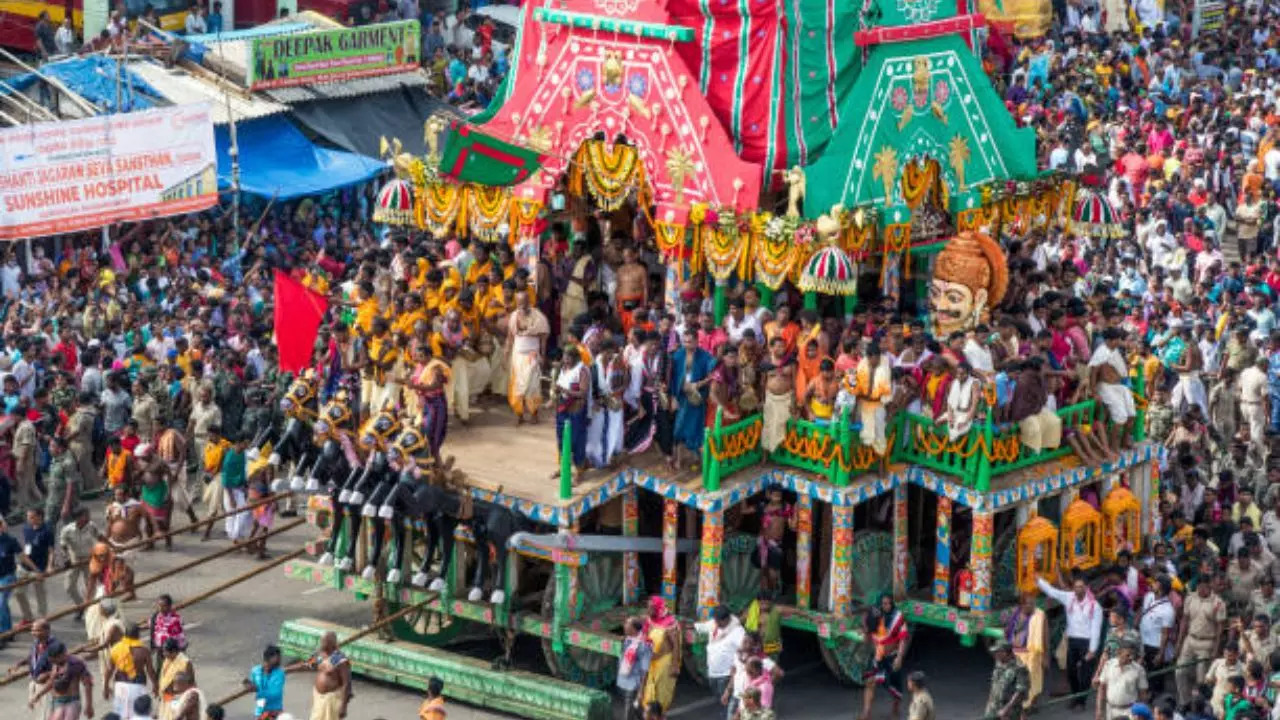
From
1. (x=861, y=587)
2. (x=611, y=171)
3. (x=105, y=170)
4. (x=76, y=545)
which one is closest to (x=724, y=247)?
(x=611, y=171)

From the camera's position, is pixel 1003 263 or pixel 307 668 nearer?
pixel 307 668

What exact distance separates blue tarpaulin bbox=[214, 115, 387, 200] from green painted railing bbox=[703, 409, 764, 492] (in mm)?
14160

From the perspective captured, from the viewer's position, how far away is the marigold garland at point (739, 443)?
26.2 m

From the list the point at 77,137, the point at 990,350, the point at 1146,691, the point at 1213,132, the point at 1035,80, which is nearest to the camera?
the point at 1146,691

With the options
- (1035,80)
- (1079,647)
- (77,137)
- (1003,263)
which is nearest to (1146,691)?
(1079,647)

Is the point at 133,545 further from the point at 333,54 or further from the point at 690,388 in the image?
the point at 333,54

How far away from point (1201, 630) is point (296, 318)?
9210 mm

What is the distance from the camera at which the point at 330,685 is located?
24.8m

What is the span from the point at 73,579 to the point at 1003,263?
9513mm

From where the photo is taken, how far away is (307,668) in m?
25.6

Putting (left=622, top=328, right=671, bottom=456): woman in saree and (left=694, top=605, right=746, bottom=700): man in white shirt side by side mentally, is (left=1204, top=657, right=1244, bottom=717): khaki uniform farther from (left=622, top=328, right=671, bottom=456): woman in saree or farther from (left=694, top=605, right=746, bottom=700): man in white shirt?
(left=622, top=328, right=671, bottom=456): woman in saree

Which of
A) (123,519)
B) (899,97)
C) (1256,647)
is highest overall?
(899,97)

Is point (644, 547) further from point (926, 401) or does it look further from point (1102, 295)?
point (1102, 295)

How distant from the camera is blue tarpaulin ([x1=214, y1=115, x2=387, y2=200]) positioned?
39594 millimetres
